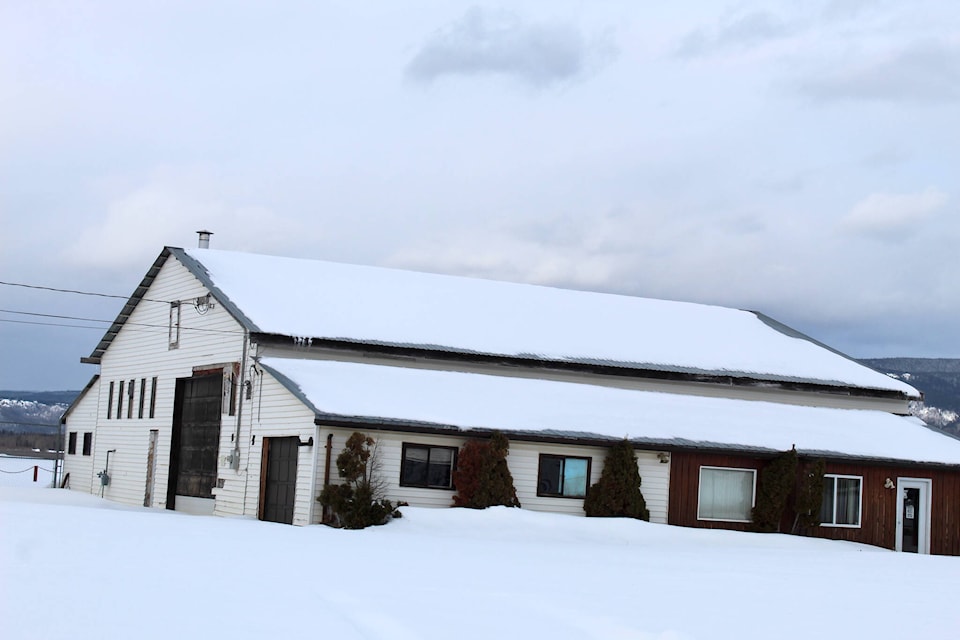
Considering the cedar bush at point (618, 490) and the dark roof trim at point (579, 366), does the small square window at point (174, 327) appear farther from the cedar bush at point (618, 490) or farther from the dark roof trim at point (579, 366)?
the cedar bush at point (618, 490)

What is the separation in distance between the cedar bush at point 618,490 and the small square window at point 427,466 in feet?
12.4

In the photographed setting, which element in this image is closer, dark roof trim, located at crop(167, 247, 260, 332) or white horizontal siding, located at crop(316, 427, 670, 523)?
white horizontal siding, located at crop(316, 427, 670, 523)

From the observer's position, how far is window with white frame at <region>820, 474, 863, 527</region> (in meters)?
32.1

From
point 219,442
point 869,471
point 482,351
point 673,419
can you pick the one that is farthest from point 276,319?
point 869,471

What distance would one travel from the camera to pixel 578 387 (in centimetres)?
3425

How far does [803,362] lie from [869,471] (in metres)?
7.94

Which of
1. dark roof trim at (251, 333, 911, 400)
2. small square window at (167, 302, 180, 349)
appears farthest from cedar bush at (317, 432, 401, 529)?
small square window at (167, 302, 180, 349)

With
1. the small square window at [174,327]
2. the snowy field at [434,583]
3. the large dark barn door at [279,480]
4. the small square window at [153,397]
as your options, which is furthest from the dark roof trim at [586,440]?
the small square window at [153,397]

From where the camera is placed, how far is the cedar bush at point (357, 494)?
1013 inches

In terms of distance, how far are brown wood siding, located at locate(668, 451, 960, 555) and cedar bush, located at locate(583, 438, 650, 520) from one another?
5.06 ft

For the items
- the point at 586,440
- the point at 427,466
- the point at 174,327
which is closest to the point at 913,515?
the point at 586,440

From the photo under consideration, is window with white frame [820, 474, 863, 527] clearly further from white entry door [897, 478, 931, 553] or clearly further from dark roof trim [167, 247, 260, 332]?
dark roof trim [167, 247, 260, 332]

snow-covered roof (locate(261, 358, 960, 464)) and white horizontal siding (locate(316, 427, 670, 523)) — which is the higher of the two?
snow-covered roof (locate(261, 358, 960, 464))

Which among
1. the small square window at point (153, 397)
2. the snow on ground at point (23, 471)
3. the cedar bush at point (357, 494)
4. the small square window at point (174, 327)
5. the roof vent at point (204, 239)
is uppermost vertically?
the roof vent at point (204, 239)
